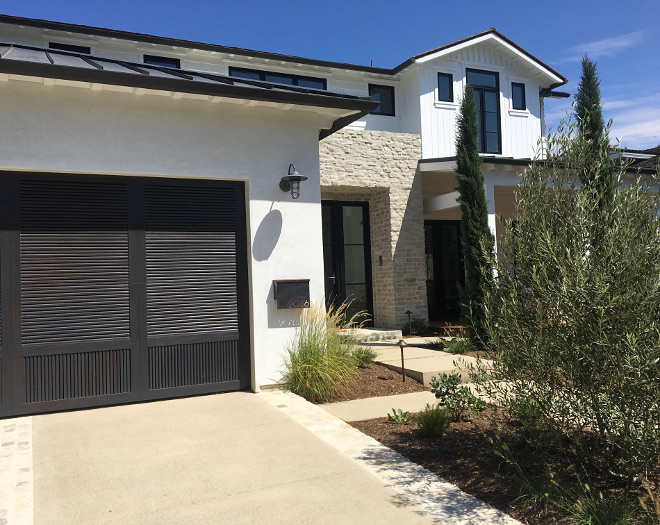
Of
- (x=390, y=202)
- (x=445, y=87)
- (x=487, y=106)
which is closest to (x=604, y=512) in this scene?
(x=390, y=202)

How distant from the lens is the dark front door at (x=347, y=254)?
11789 mm

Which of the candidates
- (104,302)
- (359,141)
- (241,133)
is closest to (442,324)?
(359,141)

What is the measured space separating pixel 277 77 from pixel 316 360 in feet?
28.3

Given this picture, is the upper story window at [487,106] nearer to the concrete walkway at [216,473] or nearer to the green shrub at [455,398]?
the green shrub at [455,398]

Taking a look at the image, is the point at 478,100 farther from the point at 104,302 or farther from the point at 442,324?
the point at 104,302

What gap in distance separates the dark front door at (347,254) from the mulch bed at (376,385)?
397cm

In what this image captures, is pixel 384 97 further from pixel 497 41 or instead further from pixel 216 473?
pixel 216 473

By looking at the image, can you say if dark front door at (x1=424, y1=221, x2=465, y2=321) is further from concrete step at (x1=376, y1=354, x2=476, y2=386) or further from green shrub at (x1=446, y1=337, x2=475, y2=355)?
concrete step at (x1=376, y1=354, x2=476, y2=386)

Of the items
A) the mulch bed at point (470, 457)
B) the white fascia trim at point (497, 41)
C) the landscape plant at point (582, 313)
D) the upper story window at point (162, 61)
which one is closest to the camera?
the landscape plant at point (582, 313)

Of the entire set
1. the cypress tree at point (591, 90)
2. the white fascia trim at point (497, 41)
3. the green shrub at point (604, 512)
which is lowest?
the green shrub at point (604, 512)

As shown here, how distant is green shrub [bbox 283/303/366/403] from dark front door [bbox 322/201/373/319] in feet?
15.6

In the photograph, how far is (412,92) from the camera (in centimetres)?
1352

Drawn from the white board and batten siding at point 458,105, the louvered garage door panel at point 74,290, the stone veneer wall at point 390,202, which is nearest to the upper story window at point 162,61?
the stone veneer wall at point 390,202

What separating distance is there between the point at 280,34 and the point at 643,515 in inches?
479
